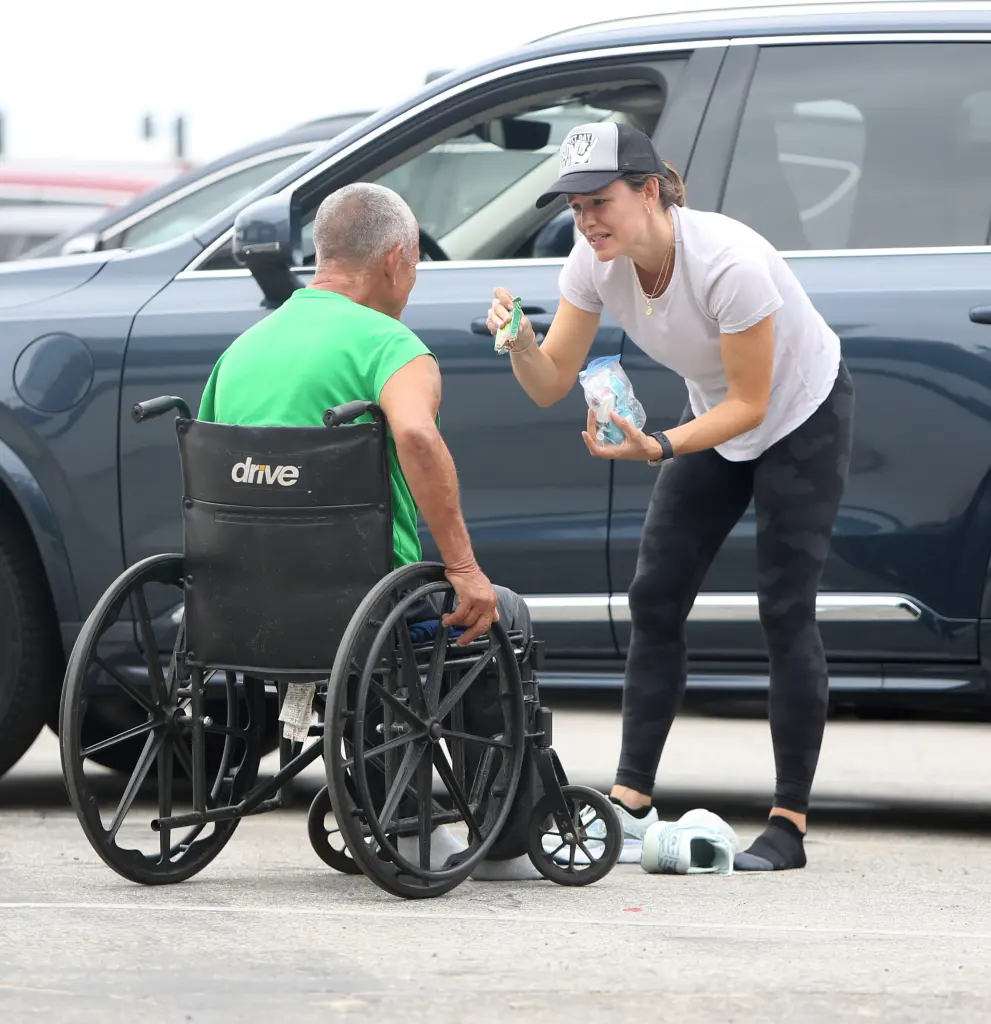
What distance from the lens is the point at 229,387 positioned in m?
4.09

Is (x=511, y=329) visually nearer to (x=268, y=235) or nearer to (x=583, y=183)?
(x=583, y=183)

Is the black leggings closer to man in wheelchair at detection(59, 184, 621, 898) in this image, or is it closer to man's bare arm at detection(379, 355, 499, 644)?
man in wheelchair at detection(59, 184, 621, 898)

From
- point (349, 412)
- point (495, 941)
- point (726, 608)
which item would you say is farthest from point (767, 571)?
point (495, 941)

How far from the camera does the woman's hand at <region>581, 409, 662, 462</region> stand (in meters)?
4.14

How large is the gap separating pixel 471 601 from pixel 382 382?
1.37 ft

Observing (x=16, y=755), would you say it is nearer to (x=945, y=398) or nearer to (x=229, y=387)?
(x=229, y=387)

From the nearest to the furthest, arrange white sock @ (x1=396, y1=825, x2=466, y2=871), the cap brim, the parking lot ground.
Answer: the parking lot ground → white sock @ (x1=396, y1=825, x2=466, y2=871) → the cap brim

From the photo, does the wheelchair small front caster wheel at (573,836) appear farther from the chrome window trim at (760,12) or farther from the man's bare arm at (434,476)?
the chrome window trim at (760,12)

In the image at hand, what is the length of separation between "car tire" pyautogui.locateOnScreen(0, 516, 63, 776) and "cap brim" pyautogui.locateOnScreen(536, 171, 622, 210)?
1651mm

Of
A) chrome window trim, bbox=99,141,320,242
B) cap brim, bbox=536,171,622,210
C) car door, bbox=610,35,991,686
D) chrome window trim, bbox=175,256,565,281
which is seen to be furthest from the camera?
chrome window trim, bbox=99,141,320,242

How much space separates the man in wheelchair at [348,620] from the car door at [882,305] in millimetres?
923

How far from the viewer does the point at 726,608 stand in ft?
16.2

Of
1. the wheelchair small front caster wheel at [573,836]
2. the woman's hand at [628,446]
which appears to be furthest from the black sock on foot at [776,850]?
the woman's hand at [628,446]

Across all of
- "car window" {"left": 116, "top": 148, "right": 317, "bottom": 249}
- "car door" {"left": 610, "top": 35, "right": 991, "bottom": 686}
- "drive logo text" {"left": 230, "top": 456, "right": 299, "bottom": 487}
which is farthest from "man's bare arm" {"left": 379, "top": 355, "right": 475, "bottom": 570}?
"car window" {"left": 116, "top": 148, "right": 317, "bottom": 249}
